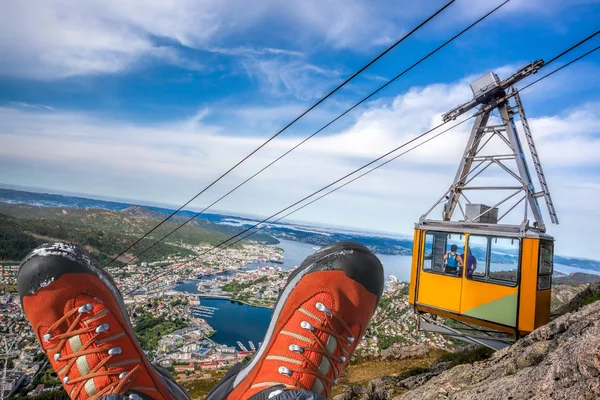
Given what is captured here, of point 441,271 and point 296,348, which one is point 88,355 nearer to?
point 296,348

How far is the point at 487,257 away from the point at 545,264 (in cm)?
81

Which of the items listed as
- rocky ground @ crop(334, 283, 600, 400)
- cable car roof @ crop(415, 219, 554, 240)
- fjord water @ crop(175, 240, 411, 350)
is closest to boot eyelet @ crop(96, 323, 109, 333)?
rocky ground @ crop(334, 283, 600, 400)

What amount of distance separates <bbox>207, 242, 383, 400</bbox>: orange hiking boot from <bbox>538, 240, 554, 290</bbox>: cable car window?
13.4 ft

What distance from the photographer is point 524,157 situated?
21.9 ft

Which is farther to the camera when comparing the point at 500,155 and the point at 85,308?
the point at 500,155

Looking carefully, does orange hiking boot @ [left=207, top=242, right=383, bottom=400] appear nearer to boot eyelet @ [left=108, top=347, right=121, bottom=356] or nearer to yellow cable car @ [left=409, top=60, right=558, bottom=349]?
boot eyelet @ [left=108, top=347, right=121, bottom=356]

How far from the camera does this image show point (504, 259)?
5.70m

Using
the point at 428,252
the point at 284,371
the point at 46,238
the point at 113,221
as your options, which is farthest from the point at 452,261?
the point at 113,221

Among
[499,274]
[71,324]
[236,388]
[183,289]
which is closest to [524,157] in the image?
[499,274]

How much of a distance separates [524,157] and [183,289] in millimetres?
35620

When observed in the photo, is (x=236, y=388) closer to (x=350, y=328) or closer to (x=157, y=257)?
(x=350, y=328)

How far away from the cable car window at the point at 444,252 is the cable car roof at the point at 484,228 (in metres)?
0.12

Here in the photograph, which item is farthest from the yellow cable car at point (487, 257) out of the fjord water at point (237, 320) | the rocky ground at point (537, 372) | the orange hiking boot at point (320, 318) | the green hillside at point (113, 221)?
the green hillside at point (113, 221)

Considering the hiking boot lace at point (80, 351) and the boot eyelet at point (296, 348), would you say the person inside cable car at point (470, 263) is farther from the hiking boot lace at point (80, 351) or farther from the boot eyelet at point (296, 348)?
the hiking boot lace at point (80, 351)
